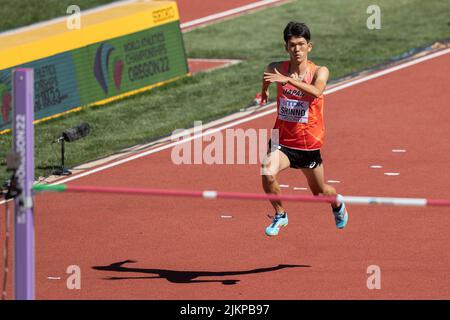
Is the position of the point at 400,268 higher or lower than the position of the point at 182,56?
lower

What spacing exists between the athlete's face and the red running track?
93.5 inches

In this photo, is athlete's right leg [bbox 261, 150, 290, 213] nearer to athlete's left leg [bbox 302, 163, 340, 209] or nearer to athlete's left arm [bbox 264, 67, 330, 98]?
athlete's left leg [bbox 302, 163, 340, 209]

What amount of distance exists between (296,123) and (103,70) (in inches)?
393

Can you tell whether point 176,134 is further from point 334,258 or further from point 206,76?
point 334,258

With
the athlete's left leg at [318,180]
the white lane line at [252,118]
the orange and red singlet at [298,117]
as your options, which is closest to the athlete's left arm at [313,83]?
the orange and red singlet at [298,117]

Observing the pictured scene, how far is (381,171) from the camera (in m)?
18.5

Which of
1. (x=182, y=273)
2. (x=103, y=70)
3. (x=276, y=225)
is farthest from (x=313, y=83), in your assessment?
(x=103, y=70)

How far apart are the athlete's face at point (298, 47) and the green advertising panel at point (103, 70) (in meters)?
8.64

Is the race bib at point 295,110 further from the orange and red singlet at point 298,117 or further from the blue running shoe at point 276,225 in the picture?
the blue running shoe at point 276,225

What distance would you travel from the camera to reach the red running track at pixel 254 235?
13.4m
